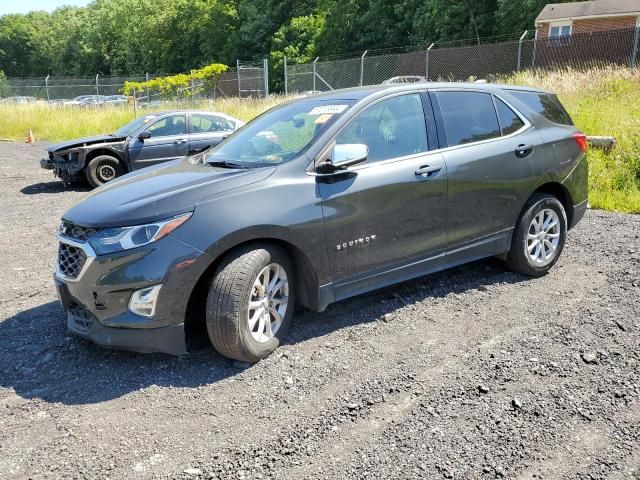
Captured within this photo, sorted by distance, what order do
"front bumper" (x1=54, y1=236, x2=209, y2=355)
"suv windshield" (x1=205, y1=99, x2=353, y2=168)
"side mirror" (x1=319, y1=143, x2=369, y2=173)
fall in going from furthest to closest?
"suv windshield" (x1=205, y1=99, x2=353, y2=168)
"side mirror" (x1=319, y1=143, x2=369, y2=173)
"front bumper" (x1=54, y1=236, x2=209, y2=355)

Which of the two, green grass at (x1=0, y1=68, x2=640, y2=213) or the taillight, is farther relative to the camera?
green grass at (x1=0, y1=68, x2=640, y2=213)

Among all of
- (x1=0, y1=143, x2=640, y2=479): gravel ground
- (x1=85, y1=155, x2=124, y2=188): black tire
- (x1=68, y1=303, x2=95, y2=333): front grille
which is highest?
(x1=85, y1=155, x2=124, y2=188): black tire

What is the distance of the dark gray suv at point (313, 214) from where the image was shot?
346 cm

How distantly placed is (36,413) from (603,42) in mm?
21653

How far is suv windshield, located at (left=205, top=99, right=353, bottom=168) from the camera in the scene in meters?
4.16

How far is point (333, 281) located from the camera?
400 centimetres

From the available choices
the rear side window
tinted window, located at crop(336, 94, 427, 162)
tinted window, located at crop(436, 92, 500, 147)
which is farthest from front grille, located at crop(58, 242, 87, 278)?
the rear side window

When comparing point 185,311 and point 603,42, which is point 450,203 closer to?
point 185,311

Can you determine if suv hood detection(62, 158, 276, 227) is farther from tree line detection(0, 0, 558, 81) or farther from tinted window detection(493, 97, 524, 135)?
tree line detection(0, 0, 558, 81)

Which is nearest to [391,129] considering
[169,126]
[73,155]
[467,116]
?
[467,116]

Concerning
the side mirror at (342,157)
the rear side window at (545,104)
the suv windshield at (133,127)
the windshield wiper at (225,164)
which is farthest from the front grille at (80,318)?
the suv windshield at (133,127)

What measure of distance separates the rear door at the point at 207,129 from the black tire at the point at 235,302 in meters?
8.44

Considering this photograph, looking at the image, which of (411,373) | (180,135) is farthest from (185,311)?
(180,135)

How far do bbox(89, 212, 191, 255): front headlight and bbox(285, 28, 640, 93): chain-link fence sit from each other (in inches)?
732
